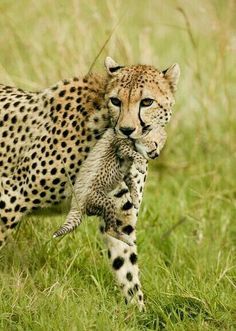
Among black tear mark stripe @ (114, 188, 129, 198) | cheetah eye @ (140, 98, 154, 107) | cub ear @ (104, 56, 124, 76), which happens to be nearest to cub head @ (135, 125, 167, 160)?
cheetah eye @ (140, 98, 154, 107)

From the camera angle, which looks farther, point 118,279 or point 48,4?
point 48,4

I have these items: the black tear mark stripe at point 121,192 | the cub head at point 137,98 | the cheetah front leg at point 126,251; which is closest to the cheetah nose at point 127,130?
the cub head at point 137,98

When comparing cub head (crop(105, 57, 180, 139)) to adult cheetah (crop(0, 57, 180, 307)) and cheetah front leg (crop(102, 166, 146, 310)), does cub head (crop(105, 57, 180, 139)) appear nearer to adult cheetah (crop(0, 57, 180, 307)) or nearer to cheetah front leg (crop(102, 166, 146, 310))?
adult cheetah (crop(0, 57, 180, 307))

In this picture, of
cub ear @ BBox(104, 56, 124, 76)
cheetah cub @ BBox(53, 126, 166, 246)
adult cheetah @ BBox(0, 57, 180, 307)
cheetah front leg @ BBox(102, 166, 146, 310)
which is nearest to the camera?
cheetah cub @ BBox(53, 126, 166, 246)

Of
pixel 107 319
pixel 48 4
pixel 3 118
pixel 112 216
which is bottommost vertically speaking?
pixel 107 319

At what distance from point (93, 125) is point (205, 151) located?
236 centimetres

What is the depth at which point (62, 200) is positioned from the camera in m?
4.54

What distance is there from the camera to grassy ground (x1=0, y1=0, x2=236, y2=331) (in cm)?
428

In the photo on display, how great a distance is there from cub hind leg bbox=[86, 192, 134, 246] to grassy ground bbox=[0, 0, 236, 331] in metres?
0.29

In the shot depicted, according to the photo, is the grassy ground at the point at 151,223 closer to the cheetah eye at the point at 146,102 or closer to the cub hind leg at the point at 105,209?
the cub hind leg at the point at 105,209

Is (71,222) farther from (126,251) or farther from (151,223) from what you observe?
(151,223)

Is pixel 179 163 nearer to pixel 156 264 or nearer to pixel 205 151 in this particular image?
pixel 205 151

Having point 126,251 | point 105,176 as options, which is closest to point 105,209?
point 105,176

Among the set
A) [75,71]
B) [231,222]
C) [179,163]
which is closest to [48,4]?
[75,71]
